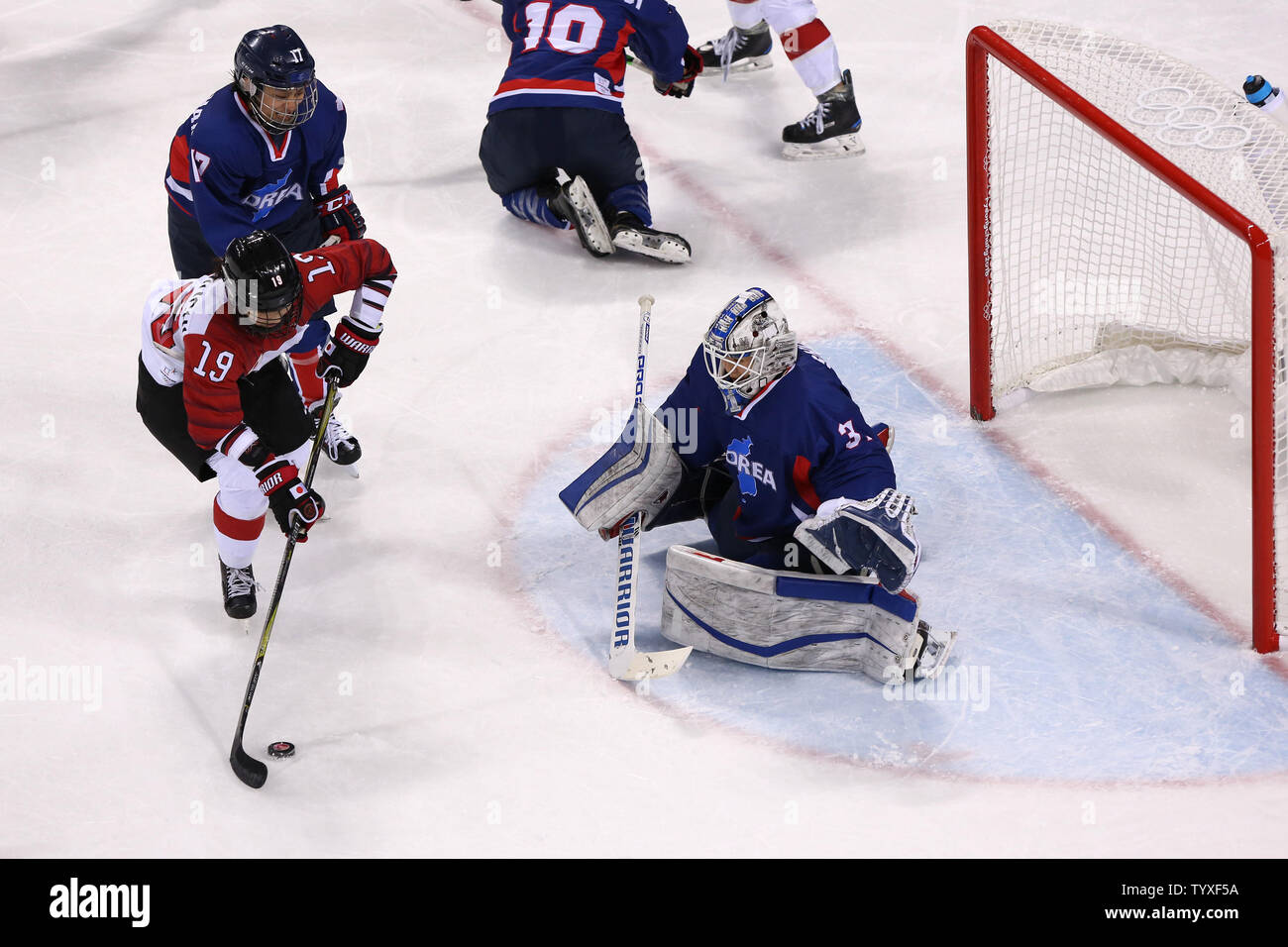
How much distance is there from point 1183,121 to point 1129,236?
816 mm

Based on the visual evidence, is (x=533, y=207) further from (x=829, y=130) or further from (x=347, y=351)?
(x=347, y=351)

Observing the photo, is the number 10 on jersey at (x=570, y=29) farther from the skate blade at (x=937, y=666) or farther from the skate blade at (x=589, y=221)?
the skate blade at (x=937, y=666)

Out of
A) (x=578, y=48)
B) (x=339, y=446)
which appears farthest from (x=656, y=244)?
(x=339, y=446)

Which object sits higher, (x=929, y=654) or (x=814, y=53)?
(x=814, y=53)

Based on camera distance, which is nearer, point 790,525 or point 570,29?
point 790,525

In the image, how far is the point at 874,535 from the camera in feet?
11.5

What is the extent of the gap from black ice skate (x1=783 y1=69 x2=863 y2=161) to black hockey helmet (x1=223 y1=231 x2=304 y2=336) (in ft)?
9.71

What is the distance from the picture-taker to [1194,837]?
332cm

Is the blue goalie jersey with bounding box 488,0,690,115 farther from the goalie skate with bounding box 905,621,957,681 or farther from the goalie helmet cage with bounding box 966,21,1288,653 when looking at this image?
the goalie skate with bounding box 905,621,957,681

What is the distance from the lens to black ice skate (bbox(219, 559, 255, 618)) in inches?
156

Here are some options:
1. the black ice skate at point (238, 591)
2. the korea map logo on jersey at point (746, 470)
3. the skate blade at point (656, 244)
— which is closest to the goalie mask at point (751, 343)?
the korea map logo on jersey at point (746, 470)

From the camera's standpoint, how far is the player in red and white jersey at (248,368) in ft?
11.7

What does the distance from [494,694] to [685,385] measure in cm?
87

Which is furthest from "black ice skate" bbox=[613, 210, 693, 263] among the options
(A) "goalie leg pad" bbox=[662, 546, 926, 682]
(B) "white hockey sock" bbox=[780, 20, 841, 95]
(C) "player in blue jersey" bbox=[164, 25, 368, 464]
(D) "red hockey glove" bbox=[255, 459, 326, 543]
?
(D) "red hockey glove" bbox=[255, 459, 326, 543]
